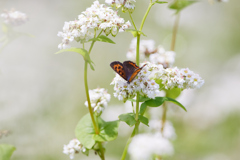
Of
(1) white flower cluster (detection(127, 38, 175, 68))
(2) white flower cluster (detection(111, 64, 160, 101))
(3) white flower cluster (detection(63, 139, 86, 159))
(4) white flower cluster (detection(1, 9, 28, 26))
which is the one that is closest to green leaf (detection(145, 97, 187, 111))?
(2) white flower cluster (detection(111, 64, 160, 101))

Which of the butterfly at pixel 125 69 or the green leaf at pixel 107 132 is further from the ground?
the butterfly at pixel 125 69

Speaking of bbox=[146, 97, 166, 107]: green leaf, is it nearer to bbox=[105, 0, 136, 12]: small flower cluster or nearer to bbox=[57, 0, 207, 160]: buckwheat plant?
bbox=[57, 0, 207, 160]: buckwheat plant

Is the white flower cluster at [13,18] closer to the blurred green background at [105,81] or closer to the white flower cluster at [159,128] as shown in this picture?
the blurred green background at [105,81]

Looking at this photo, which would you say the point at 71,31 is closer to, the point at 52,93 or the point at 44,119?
the point at 44,119

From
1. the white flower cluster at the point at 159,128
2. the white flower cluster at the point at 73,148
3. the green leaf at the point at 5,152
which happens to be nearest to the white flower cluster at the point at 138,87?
the white flower cluster at the point at 73,148

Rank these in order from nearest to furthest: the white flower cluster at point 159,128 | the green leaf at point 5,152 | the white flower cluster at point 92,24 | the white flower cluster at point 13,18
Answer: the white flower cluster at point 92,24 < the green leaf at point 5,152 < the white flower cluster at point 13,18 < the white flower cluster at point 159,128

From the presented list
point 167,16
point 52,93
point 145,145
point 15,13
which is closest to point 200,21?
point 167,16
